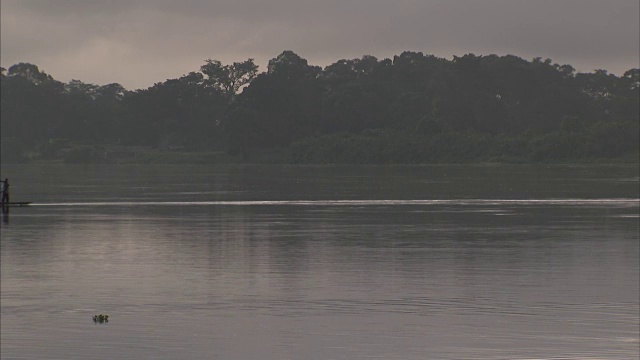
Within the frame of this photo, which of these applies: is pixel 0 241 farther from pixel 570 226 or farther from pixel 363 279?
pixel 570 226

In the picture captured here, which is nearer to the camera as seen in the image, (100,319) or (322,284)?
(100,319)

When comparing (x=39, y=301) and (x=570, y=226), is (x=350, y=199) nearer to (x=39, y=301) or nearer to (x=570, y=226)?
(x=570, y=226)

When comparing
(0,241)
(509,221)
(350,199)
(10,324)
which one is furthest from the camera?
(350,199)

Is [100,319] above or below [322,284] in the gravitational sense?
below

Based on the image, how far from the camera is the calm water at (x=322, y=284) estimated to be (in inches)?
1198

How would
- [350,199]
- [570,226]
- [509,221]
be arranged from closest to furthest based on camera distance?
[570,226] < [509,221] < [350,199]

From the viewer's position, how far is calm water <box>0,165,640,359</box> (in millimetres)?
30422

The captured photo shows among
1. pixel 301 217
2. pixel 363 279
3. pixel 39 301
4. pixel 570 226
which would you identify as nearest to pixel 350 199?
pixel 301 217

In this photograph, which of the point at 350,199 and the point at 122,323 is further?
the point at 350,199

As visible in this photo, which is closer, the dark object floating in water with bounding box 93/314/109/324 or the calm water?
the calm water

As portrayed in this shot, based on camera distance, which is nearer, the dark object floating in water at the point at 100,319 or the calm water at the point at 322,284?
the calm water at the point at 322,284

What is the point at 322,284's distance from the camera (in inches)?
1590

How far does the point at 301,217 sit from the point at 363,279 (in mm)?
30340

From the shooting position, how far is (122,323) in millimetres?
33219
